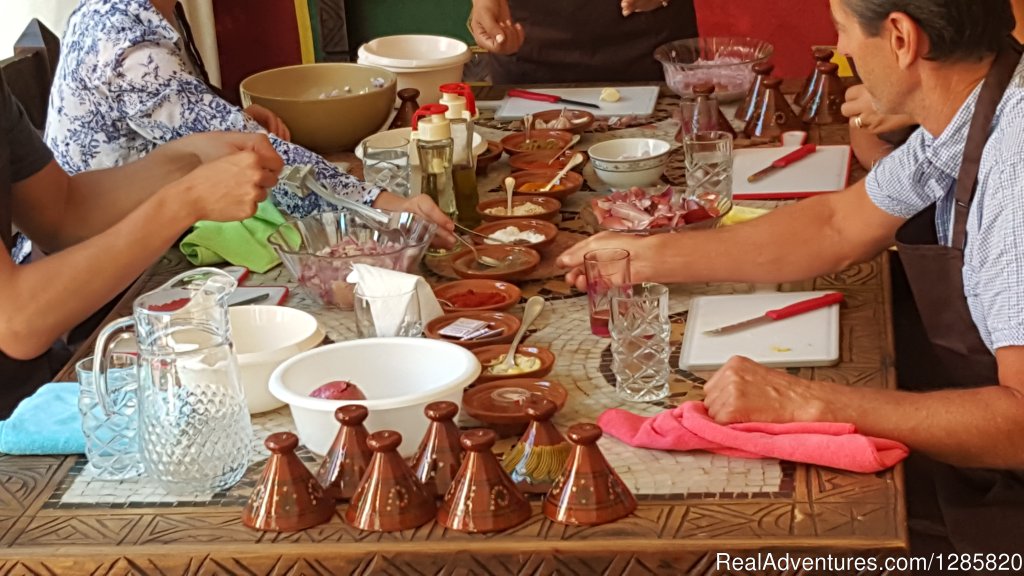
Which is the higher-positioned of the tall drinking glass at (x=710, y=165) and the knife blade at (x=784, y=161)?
the tall drinking glass at (x=710, y=165)

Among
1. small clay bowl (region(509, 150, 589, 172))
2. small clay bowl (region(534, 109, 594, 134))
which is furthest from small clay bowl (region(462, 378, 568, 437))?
small clay bowl (region(534, 109, 594, 134))

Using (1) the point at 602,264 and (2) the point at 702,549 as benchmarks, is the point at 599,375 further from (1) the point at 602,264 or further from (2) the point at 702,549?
(2) the point at 702,549

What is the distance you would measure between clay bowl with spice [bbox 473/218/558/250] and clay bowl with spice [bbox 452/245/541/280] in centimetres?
4

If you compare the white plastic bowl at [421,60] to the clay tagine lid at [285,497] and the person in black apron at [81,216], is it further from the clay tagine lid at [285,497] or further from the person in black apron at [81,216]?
the clay tagine lid at [285,497]

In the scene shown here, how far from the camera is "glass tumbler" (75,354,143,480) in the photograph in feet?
5.28

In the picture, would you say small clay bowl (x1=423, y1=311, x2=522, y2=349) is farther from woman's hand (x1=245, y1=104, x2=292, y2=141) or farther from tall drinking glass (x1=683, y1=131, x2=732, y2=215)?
woman's hand (x1=245, y1=104, x2=292, y2=141)

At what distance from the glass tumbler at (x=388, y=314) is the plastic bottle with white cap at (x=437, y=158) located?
0.64 metres

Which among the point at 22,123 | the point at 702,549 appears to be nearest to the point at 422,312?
the point at 702,549

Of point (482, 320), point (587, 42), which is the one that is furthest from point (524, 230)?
point (587, 42)

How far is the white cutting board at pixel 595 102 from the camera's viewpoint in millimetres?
3262

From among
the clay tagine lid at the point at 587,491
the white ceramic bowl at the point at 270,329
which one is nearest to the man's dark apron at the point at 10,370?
the white ceramic bowl at the point at 270,329

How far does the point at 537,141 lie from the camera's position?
301 cm

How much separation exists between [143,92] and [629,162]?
1022 millimetres

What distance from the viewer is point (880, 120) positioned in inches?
108
